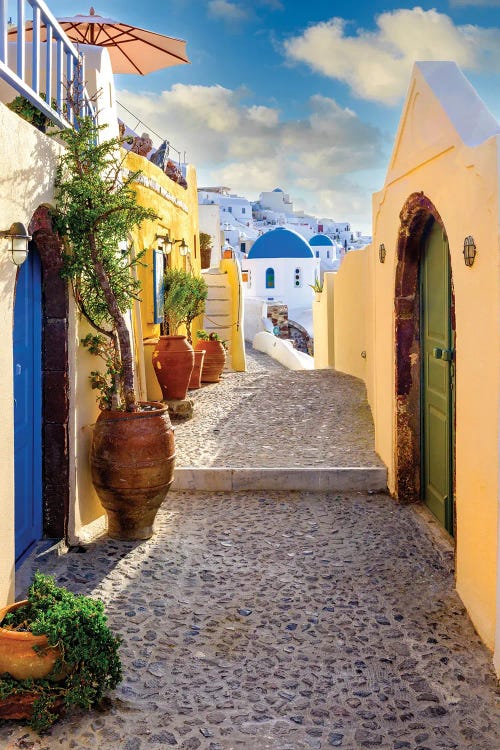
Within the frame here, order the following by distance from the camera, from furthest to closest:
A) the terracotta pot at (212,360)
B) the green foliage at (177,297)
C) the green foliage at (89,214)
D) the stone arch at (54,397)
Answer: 1. the terracotta pot at (212,360)
2. the green foliage at (177,297)
3. the stone arch at (54,397)
4. the green foliage at (89,214)

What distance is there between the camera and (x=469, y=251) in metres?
3.77

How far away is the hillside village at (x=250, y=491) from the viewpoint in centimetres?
315

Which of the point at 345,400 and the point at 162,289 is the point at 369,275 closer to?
the point at 345,400

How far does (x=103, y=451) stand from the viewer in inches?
199

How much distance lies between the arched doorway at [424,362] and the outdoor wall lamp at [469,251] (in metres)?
0.99

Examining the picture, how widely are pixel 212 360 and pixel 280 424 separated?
13.0 feet

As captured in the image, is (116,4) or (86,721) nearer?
(86,721)

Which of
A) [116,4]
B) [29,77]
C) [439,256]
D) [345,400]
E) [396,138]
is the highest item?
[116,4]

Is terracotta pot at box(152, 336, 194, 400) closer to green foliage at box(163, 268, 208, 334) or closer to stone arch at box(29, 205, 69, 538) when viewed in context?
green foliage at box(163, 268, 208, 334)

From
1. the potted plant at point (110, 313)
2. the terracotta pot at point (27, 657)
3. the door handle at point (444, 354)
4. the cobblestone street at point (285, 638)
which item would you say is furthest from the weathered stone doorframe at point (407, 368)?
the terracotta pot at point (27, 657)

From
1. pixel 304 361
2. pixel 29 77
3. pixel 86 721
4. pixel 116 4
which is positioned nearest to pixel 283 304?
pixel 304 361

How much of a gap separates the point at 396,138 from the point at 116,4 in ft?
23.6

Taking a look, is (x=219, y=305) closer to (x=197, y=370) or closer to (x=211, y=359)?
(x=211, y=359)

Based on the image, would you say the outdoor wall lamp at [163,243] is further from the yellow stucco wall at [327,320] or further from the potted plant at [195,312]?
the yellow stucco wall at [327,320]
